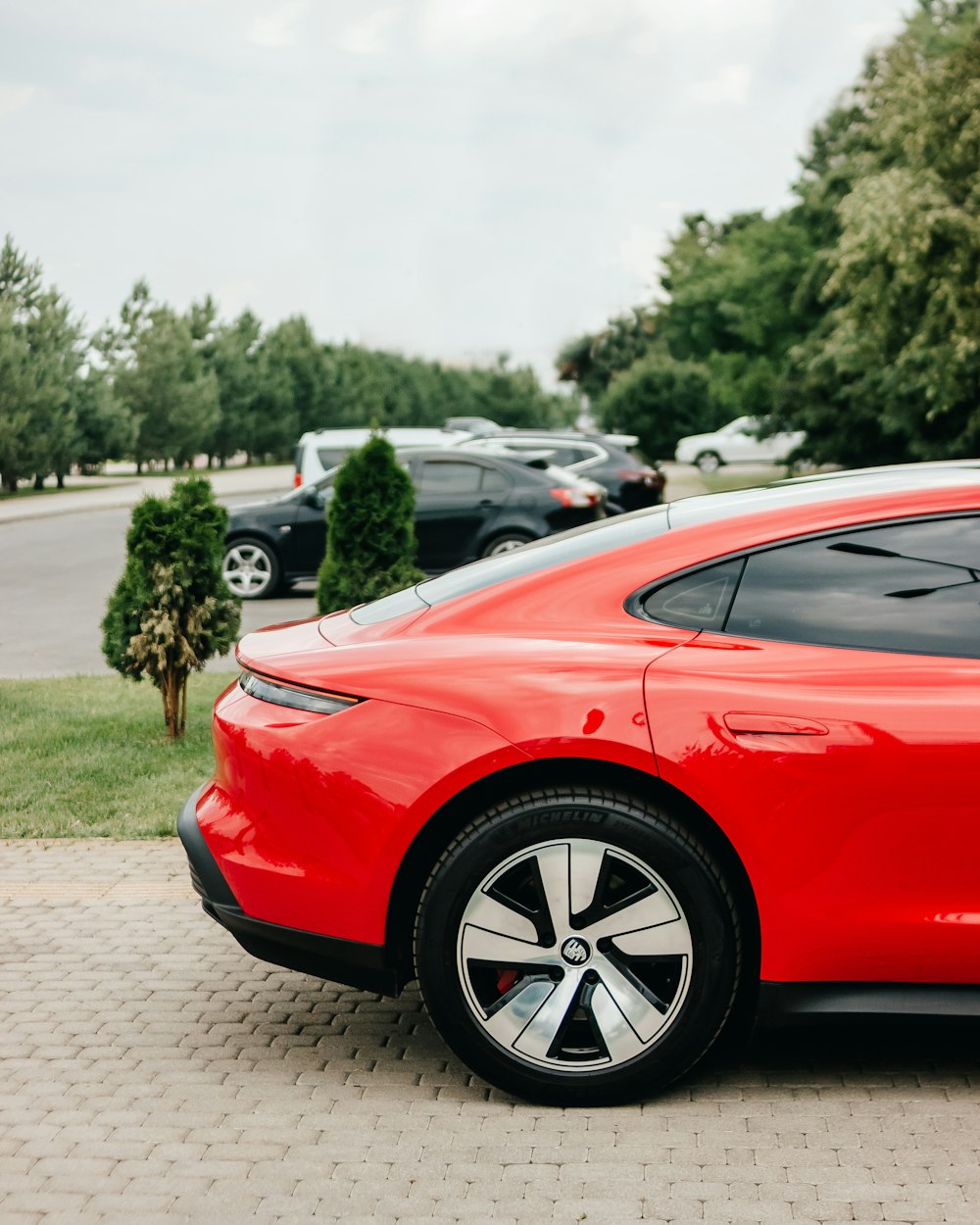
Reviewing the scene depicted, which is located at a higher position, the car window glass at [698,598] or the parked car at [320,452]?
the car window glass at [698,598]

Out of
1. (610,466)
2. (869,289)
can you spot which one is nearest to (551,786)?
(610,466)

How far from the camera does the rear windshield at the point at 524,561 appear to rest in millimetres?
3969

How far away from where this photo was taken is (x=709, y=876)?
3.49 meters

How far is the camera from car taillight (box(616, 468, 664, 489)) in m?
23.0

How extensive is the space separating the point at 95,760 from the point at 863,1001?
4.94 metres

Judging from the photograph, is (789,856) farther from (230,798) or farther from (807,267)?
(807,267)

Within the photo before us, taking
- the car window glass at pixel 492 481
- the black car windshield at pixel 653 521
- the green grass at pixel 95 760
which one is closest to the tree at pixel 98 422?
the car window glass at pixel 492 481

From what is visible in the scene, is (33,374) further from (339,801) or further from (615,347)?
(615,347)

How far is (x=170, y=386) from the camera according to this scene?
52.7 meters

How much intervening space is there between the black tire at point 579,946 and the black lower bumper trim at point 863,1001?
0.36 ft

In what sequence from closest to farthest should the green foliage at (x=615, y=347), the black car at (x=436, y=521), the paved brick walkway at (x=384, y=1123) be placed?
the paved brick walkway at (x=384, y=1123) < the black car at (x=436, y=521) < the green foliage at (x=615, y=347)

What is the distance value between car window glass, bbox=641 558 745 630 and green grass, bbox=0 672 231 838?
3.25 metres

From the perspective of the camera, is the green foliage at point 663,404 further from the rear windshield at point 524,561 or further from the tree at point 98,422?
the rear windshield at point 524,561

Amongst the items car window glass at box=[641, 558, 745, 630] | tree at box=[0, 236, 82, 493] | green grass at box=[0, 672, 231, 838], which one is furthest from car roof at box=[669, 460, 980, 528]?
tree at box=[0, 236, 82, 493]
